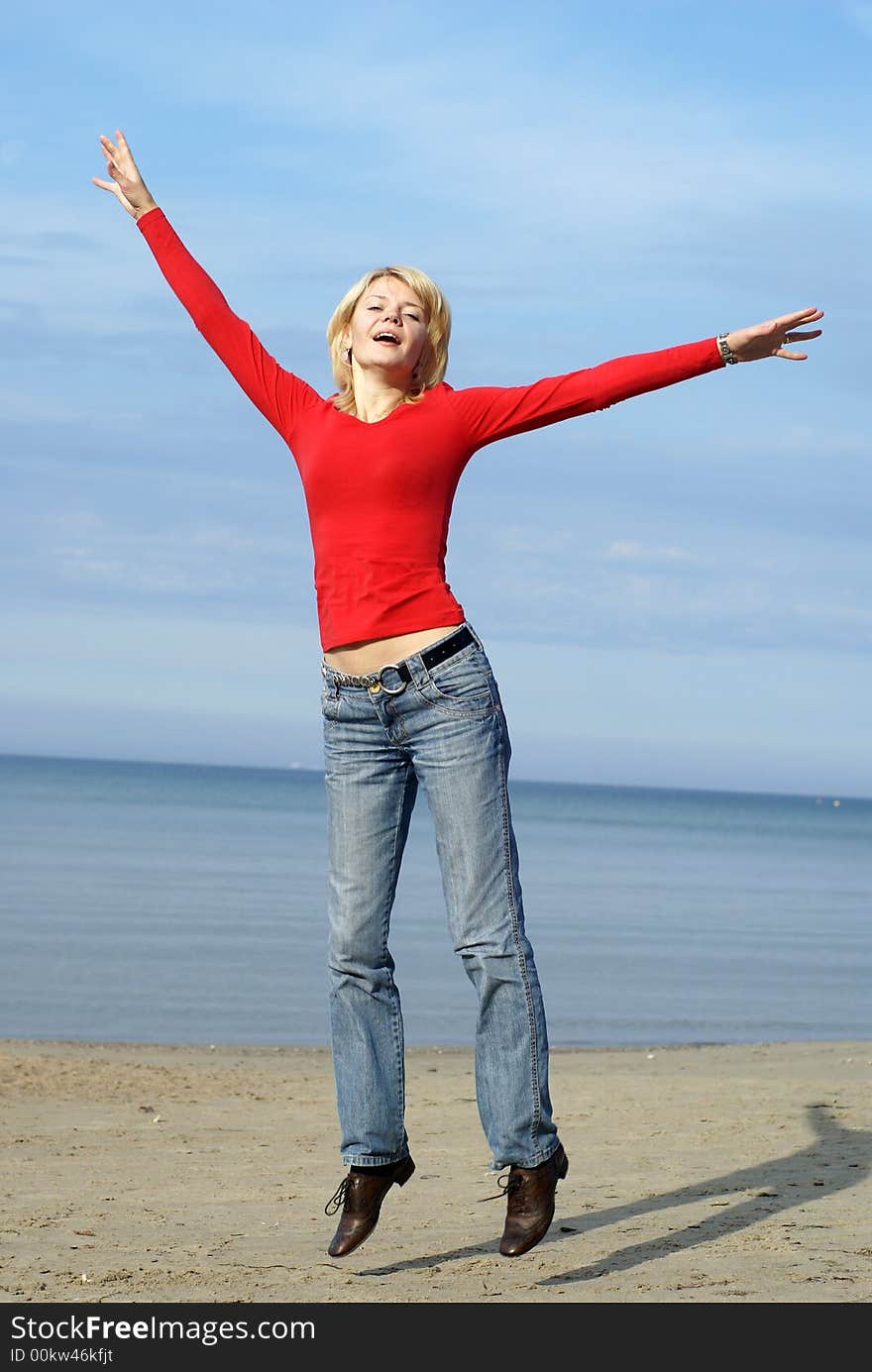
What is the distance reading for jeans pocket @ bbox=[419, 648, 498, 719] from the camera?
4.23m

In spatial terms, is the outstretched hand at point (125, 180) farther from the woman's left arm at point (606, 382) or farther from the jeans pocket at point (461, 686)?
the jeans pocket at point (461, 686)

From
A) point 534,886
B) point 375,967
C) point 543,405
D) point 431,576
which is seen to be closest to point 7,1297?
point 375,967

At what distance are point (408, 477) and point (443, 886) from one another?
3.77 ft

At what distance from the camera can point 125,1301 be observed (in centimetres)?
421

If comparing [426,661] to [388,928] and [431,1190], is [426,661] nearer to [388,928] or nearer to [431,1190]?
[388,928]

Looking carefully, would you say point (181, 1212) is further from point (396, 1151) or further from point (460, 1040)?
point (460, 1040)

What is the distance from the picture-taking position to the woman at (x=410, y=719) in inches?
168

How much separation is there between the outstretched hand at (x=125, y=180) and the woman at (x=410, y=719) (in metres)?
0.84

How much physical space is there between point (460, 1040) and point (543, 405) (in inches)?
346

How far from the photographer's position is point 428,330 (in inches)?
179

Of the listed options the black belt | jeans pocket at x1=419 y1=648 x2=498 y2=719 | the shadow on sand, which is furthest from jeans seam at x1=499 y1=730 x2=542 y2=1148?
the shadow on sand

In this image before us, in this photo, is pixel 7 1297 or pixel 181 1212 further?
pixel 181 1212

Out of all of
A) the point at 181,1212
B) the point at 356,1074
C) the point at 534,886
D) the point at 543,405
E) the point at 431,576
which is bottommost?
the point at 534,886

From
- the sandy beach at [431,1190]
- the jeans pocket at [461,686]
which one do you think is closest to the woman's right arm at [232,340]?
the jeans pocket at [461,686]
